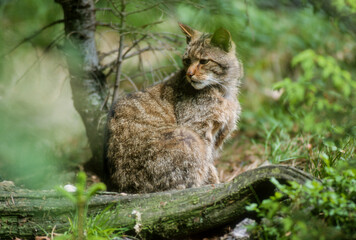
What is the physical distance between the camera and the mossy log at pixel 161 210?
2.56m

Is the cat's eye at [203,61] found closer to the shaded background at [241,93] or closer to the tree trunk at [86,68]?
the shaded background at [241,93]

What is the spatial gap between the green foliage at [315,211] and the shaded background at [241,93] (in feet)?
0.87

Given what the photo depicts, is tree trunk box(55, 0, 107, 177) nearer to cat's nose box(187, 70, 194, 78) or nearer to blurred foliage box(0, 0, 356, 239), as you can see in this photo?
blurred foliage box(0, 0, 356, 239)

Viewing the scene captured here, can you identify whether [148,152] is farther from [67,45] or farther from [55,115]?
[55,115]

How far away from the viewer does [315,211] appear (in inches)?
85.2

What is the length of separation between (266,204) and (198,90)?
1.86 meters

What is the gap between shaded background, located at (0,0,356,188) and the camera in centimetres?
290

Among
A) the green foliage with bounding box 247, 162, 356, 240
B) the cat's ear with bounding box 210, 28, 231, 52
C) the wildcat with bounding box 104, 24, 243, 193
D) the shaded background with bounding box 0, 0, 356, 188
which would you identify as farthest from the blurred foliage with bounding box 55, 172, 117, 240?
the cat's ear with bounding box 210, 28, 231, 52

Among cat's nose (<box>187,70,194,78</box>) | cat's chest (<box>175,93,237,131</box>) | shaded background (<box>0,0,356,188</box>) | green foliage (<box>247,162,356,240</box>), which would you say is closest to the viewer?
green foliage (<box>247,162,356,240</box>)

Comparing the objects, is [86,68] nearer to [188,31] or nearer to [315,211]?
[188,31]

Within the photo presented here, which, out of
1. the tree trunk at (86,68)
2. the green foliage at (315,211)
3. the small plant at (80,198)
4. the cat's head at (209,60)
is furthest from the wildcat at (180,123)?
the green foliage at (315,211)

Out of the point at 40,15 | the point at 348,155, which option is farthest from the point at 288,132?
the point at 40,15

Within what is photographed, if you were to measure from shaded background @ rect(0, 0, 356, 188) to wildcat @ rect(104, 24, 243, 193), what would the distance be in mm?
299

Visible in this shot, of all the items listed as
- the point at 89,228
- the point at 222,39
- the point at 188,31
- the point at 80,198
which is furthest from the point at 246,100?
the point at 80,198
